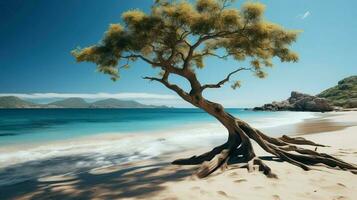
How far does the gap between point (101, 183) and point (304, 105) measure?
118 metres

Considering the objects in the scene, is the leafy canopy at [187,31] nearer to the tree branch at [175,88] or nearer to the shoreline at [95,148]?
the tree branch at [175,88]

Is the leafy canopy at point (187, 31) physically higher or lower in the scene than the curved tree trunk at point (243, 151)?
higher

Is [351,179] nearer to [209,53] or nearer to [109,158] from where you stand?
[209,53]

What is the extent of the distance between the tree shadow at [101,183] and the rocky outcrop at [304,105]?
103 meters

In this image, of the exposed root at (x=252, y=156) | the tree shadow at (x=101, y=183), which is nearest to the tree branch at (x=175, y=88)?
the exposed root at (x=252, y=156)

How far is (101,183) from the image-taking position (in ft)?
29.6

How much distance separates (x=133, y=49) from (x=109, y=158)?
5.99 m

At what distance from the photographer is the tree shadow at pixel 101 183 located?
25.4ft

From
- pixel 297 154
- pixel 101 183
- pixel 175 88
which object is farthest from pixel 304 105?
pixel 101 183

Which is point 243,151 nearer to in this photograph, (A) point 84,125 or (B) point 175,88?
(B) point 175,88

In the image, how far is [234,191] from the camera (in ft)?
24.0

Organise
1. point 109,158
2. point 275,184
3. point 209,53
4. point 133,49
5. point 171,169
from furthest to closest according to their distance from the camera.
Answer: point 109,158 < point 209,53 < point 133,49 < point 171,169 < point 275,184

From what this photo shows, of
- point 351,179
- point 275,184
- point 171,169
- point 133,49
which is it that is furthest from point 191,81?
point 351,179

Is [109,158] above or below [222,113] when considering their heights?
below
